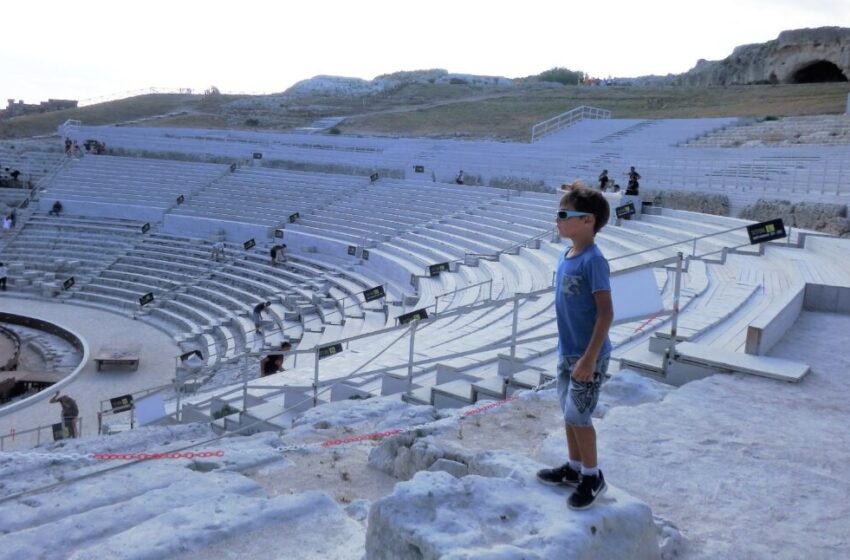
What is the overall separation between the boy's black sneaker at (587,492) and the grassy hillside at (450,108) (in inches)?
1180

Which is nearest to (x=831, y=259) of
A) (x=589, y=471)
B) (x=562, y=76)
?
(x=589, y=471)

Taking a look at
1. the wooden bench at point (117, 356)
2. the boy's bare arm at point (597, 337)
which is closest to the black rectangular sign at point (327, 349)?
the boy's bare arm at point (597, 337)

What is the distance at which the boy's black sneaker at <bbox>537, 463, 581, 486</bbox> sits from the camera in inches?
116

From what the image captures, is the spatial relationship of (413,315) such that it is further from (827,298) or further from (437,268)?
(437,268)

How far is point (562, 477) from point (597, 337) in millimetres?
606

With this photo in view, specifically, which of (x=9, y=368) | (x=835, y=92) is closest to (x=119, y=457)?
(x=9, y=368)

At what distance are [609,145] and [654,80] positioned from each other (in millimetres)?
41257

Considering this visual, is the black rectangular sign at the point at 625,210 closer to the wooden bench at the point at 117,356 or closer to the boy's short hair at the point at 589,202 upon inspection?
the wooden bench at the point at 117,356

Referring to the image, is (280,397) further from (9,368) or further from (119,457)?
(9,368)

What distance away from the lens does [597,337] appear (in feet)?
9.41

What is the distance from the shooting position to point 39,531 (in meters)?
3.43

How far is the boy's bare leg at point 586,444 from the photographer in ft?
9.46

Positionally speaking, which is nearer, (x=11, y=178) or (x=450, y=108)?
(x=11, y=178)

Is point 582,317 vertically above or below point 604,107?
below
